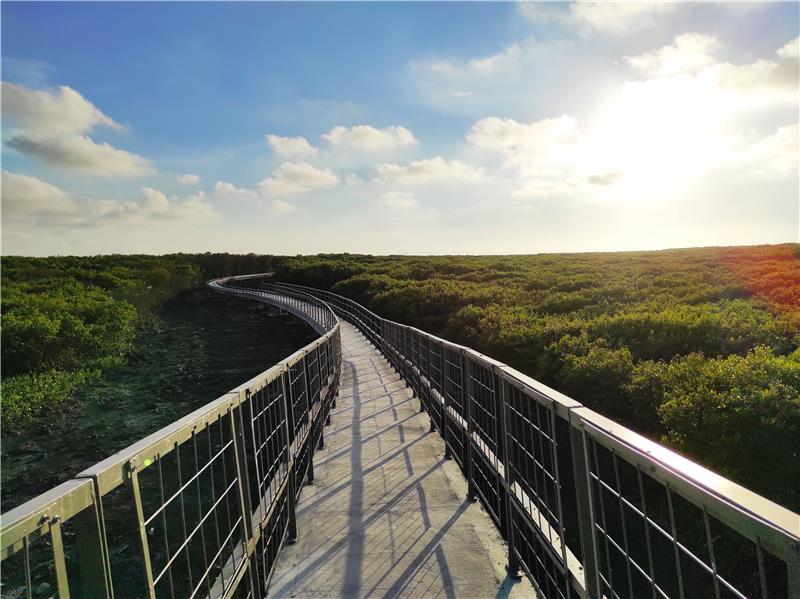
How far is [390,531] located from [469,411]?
121 cm

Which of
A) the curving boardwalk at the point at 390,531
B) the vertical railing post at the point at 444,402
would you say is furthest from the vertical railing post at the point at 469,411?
the vertical railing post at the point at 444,402

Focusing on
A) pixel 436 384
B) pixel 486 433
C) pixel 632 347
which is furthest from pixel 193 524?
pixel 632 347

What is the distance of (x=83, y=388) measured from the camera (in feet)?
61.5

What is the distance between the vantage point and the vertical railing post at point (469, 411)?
196 inches

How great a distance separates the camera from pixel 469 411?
5.00m

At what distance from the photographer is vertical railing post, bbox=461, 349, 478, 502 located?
4973mm

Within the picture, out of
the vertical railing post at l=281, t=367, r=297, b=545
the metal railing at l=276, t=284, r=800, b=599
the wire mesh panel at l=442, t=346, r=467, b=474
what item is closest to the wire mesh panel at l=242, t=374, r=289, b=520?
the vertical railing post at l=281, t=367, r=297, b=545

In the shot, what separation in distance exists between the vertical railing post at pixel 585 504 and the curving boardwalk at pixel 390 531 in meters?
1.30

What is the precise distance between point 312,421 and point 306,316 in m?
24.3

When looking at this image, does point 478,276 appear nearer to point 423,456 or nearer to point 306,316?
point 306,316

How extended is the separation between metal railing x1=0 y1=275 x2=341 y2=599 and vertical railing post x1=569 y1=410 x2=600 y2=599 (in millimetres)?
1582

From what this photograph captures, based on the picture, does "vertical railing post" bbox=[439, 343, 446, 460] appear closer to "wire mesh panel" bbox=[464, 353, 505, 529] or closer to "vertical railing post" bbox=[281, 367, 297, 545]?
"wire mesh panel" bbox=[464, 353, 505, 529]

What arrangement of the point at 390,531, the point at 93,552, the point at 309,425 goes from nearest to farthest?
the point at 93,552 → the point at 390,531 → the point at 309,425

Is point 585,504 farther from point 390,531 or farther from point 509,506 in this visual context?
point 390,531
